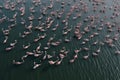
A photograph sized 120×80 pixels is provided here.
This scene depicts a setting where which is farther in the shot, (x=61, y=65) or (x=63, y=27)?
(x=63, y=27)

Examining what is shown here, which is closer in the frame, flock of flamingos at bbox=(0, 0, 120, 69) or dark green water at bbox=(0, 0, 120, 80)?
dark green water at bbox=(0, 0, 120, 80)

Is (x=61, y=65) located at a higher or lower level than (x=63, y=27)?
higher

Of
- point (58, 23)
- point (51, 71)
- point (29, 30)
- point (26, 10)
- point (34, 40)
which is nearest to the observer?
point (51, 71)

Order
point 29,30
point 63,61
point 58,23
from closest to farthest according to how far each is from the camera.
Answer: point 63,61 < point 29,30 < point 58,23

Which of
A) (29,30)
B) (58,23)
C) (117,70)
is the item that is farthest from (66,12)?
(117,70)

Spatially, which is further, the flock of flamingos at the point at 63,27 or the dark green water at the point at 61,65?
the flock of flamingos at the point at 63,27

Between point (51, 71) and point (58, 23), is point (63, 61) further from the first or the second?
point (58, 23)

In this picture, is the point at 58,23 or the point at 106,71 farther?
the point at 58,23

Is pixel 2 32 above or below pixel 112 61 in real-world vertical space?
above
